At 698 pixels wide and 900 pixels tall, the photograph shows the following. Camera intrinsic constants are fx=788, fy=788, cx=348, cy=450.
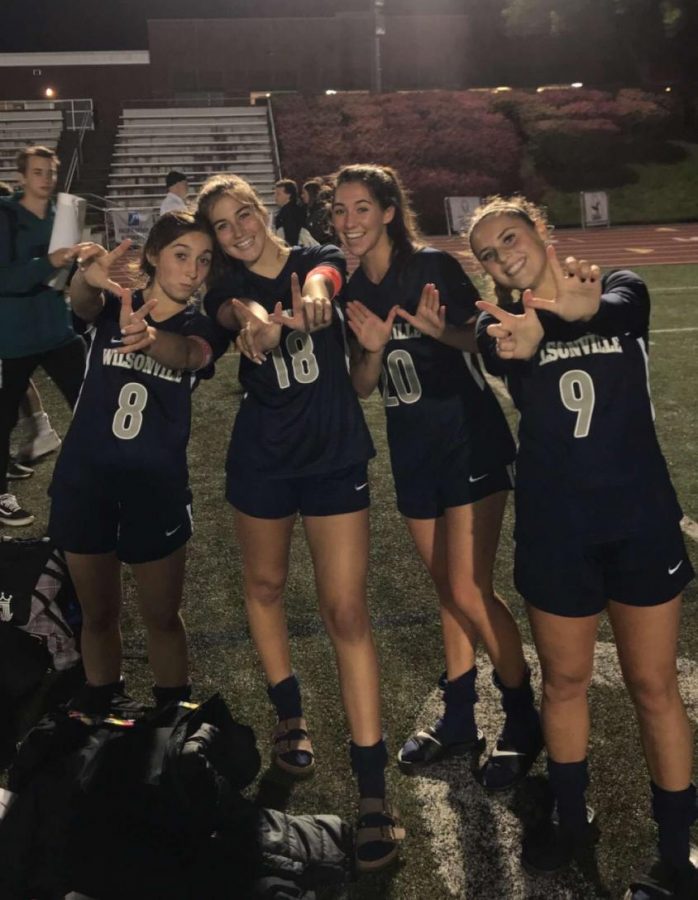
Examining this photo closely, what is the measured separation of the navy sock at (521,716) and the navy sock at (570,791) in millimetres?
378

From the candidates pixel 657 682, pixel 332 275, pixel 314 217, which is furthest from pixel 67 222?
pixel 314 217

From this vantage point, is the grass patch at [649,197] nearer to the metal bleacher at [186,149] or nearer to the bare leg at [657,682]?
the metal bleacher at [186,149]

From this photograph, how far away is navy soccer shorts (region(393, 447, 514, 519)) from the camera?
260 cm

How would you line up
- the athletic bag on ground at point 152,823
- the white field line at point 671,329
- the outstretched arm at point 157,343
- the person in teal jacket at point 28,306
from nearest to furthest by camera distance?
the athletic bag on ground at point 152,823 → the outstretched arm at point 157,343 → the person in teal jacket at point 28,306 → the white field line at point 671,329

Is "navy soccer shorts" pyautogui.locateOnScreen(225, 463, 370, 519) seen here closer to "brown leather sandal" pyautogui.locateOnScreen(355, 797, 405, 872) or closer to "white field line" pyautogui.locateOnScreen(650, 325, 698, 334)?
"brown leather sandal" pyautogui.locateOnScreen(355, 797, 405, 872)

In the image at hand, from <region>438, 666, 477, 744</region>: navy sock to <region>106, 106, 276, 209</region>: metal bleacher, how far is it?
22120 mm

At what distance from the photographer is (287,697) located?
282 centimetres

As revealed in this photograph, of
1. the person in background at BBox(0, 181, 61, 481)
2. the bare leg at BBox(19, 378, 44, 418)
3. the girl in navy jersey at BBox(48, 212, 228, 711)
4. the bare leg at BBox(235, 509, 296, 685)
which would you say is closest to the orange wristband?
the girl in navy jersey at BBox(48, 212, 228, 711)

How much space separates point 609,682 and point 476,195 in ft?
75.7

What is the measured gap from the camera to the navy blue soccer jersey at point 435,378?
102 inches

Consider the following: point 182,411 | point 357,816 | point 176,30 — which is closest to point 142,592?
point 182,411

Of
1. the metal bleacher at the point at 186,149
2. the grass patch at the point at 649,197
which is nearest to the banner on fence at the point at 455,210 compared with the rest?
the grass patch at the point at 649,197

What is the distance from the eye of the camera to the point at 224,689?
3.19 m

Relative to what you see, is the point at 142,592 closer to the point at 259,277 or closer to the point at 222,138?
the point at 259,277
